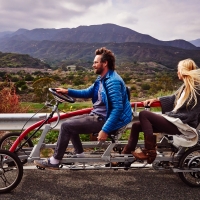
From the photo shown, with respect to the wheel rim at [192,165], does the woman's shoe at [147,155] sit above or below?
above

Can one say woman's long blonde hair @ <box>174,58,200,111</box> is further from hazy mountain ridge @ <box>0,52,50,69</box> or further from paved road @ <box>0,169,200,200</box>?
hazy mountain ridge @ <box>0,52,50,69</box>

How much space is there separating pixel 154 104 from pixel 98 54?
1.12m

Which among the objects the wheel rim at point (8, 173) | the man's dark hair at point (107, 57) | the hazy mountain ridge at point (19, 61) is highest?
the hazy mountain ridge at point (19, 61)

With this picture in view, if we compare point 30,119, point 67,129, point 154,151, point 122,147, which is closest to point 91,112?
point 67,129

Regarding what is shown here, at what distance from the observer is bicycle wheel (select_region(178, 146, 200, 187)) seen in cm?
346

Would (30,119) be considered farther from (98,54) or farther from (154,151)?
(154,151)

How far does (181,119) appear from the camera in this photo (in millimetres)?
3422

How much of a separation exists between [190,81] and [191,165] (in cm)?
104

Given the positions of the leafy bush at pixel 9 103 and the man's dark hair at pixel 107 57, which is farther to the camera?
the leafy bush at pixel 9 103

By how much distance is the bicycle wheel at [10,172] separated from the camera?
3248 mm

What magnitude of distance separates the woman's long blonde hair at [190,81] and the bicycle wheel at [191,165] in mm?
572

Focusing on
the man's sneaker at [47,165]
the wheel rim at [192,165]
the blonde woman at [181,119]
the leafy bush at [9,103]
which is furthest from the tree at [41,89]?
the wheel rim at [192,165]

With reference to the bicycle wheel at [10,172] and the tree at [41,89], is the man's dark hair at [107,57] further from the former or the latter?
the tree at [41,89]

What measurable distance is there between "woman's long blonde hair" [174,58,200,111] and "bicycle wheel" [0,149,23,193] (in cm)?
204
